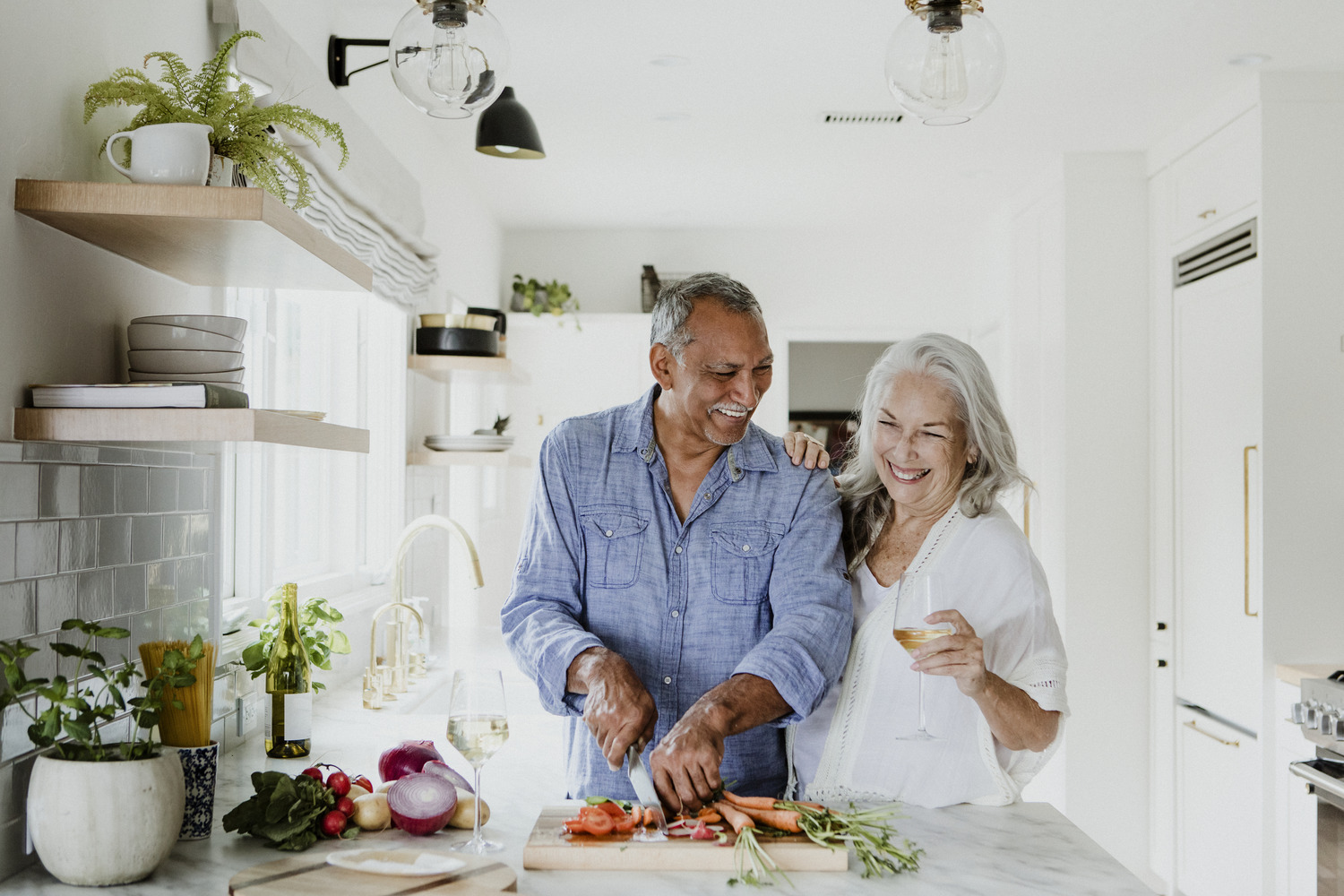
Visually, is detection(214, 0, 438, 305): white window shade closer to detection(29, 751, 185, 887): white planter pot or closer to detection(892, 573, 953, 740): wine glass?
detection(29, 751, 185, 887): white planter pot

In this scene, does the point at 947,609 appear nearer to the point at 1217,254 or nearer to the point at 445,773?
the point at 445,773

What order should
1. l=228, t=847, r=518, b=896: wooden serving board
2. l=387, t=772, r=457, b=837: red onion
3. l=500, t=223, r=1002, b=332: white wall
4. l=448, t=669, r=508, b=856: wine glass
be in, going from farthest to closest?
1. l=500, t=223, r=1002, b=332: white wall
2. l=387, t=772, r=457, b=837: red onion
3. l=448, t=669, r=508, b=856: wine glass
4. l=228, t=847, r=518, b=896: wooden serving board

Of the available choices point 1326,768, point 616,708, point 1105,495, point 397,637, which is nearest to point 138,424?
point 616,708

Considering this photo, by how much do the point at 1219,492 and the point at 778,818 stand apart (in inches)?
113

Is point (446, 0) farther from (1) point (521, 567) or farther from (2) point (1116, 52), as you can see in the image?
(2) point (1116, 52)

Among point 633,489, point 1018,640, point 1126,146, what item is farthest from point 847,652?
point 1126,146

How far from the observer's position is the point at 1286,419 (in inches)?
130

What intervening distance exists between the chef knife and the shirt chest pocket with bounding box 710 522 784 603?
0.36m

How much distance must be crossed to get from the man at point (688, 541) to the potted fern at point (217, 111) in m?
0.60

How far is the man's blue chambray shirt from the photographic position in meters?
1.72

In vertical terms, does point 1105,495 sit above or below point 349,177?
below

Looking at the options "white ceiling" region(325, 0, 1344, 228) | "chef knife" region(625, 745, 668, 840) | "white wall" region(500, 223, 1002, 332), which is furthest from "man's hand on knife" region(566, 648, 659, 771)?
"white wall" region(500, 223, 1002, 332)

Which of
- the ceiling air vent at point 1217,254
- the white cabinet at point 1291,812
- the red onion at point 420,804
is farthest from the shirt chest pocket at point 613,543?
the ceiling air vent at point 1217,254

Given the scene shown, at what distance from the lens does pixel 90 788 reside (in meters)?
1.19
